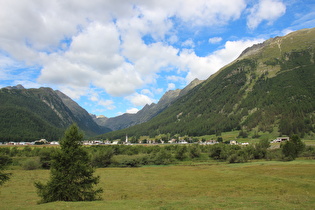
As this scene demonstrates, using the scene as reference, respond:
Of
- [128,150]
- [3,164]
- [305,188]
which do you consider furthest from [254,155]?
[3,164]

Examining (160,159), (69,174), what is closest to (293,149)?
(160,159)

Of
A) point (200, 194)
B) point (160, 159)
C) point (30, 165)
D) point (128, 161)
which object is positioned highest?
point (30, 165)

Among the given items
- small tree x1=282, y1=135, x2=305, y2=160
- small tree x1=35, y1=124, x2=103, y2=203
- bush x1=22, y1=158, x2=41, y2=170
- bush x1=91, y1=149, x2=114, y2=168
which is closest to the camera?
small tree x1=35, y1=124, x2=103, y2=203

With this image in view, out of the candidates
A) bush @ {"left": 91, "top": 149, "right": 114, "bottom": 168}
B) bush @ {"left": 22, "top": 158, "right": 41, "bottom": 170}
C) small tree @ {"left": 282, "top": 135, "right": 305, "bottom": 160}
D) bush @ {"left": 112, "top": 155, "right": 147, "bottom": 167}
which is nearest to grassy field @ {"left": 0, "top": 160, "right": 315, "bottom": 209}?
bush @ {"left": 22, "top": 158, "right": 41, "bottom": 170}

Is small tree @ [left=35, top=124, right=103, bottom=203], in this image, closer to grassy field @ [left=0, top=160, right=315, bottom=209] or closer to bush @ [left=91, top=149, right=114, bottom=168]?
grassy field @ [left=0, top=160, right=315, bottom=209]

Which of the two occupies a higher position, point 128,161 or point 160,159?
point 128,161

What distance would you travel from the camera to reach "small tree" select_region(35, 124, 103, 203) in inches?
1176

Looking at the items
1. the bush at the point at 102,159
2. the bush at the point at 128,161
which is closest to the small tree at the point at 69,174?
the bush at the point at 128,161

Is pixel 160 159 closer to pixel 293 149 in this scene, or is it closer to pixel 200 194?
pixel 293 149

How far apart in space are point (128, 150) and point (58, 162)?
12368cm

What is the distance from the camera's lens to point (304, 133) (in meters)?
192

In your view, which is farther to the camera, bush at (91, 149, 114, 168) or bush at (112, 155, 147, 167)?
bush at (112, 155, 147, 167)

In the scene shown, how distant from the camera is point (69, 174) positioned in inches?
1217

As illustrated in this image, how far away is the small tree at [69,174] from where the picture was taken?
2988 centimetres
